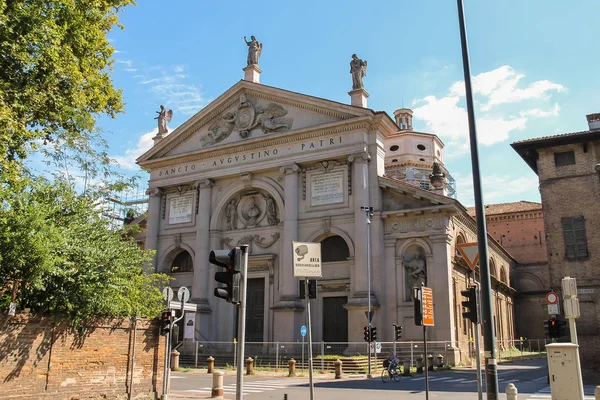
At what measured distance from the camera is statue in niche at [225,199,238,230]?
37469 millimetres

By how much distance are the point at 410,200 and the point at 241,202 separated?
12.0 m

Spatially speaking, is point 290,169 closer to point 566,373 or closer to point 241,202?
point 241,202

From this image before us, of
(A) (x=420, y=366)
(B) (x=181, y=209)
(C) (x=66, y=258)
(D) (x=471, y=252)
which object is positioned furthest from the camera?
(B) (x=181, y=209)

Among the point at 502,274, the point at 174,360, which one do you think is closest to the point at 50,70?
the point at 174,360

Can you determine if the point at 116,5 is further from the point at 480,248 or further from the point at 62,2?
the point at 480,248

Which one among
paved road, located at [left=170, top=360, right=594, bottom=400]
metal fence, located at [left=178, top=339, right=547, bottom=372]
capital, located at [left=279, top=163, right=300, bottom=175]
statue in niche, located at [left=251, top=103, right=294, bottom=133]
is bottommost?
paved road, located at [left=170, top=360, right=594, bottom=400]

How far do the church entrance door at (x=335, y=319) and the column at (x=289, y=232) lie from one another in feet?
6.84

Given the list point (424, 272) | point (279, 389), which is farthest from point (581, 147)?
point (279, 389)

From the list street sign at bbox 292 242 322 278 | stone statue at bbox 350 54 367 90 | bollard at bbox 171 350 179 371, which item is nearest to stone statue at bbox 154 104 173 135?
stone statue at bbox 350 54 367 90

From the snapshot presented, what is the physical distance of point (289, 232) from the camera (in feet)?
111

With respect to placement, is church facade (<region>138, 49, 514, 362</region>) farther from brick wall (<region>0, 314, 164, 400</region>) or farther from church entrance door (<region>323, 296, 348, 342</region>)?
brick wall (<region>0, 314, 164, 400</region>)

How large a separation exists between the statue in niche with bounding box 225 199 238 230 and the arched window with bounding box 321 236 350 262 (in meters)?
6.88

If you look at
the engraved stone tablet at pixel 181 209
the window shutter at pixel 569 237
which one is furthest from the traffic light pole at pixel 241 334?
the engraved stone tablet at pixel 181 209

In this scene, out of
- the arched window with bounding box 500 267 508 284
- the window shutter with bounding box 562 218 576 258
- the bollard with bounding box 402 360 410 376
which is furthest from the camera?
the arched window with bounding box 500 267 508 284
